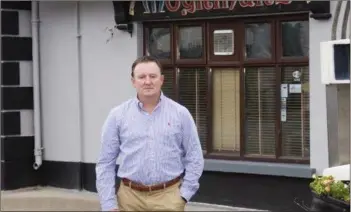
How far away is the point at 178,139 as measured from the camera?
4184 mm

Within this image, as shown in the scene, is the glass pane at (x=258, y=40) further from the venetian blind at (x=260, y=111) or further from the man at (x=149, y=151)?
the man at (x=149, y=151)

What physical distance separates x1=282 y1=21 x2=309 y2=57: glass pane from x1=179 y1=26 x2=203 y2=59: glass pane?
117 centimetres

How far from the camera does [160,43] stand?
9125 millimetres

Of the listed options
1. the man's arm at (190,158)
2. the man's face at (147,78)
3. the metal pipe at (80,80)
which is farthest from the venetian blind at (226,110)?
the man's face at (147,78)

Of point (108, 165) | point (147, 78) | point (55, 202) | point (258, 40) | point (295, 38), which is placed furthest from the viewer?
point (55, 202)

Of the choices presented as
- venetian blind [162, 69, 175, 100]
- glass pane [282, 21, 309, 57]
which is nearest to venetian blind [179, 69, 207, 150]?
venetian blind [162, 69, 175, 100]

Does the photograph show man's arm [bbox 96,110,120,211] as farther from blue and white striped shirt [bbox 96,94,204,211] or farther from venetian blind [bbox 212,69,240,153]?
venetian blind [bbox 212,69,240,153]

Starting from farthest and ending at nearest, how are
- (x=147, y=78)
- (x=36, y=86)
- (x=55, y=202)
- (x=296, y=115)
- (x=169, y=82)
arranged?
1. (x=36, y=86)
2. (x=55, y=202)
3. (x=169, y=82)
4. (x=296, y=115)
5. (x=147, y=78)

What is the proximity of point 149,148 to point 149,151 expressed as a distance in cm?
2

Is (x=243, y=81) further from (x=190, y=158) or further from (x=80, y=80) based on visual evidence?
(x=190, y=158)

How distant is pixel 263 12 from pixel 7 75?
13.3 feet

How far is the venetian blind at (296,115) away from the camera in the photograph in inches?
320

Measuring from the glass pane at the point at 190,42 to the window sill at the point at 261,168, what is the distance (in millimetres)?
1415

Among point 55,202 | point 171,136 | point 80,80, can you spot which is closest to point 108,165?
point 171,136
